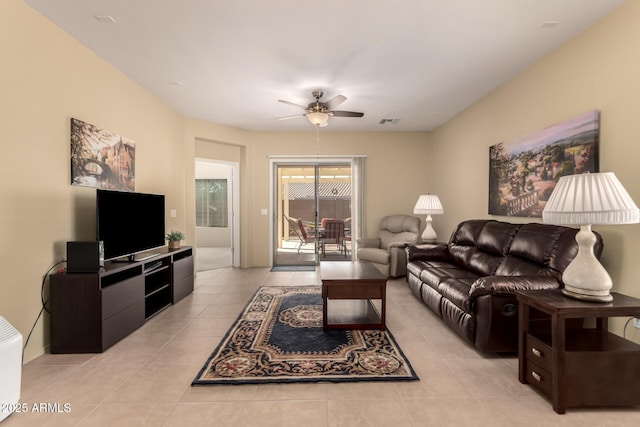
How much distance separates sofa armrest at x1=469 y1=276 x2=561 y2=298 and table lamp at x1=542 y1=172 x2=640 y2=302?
0.33 m

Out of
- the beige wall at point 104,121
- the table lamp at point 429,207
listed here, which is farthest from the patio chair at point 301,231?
the beige wall at point 104,121

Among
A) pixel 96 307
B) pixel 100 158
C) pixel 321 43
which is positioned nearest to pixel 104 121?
pixel 100 158

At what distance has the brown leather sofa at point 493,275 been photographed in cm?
257

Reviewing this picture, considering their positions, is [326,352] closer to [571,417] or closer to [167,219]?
[571,417]

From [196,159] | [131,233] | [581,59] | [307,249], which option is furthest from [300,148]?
[581,59]

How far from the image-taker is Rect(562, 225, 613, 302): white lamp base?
80.0 inches

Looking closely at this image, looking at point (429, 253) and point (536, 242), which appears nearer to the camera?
point (536, 242)

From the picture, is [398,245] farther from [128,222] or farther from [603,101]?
[128,222]

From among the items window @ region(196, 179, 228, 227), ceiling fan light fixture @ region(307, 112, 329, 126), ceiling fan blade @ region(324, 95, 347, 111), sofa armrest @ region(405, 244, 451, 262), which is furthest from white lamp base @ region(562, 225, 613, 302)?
window @ region(196, 179, 228, 227)

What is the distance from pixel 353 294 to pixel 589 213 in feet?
6.47

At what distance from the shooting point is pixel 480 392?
7.16ft

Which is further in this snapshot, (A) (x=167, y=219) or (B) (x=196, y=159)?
(B) (x=196, y=159)

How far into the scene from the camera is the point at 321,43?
308cm

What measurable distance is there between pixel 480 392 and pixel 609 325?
143cm
